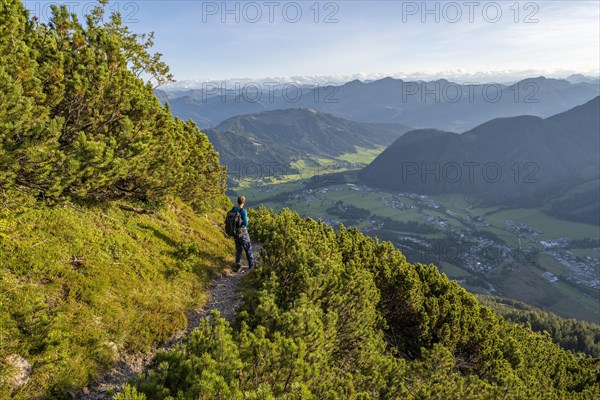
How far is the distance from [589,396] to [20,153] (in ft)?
121

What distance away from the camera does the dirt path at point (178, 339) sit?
327 inches

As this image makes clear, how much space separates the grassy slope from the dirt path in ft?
0.94

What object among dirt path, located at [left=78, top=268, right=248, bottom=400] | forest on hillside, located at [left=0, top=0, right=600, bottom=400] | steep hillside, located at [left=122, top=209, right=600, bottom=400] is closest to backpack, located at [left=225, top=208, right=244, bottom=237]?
steep hillside, located at [left=122, top=209, right=600, bottom=400]

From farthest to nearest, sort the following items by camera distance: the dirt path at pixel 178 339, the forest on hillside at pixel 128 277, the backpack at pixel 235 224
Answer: the backpack at pixel 235 224, the dirt path at pixel 178 339, the forest on hillside at pixel 128 277

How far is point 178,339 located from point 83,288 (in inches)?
136

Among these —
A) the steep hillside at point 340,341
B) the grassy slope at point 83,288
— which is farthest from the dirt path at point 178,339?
the steep hillside at point 340,341

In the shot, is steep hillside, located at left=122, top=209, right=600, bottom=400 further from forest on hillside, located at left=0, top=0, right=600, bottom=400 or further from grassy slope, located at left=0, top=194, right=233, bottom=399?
grassy slope, located at left=0, top=194, right=233, bottom=399

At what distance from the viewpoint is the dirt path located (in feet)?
27.2

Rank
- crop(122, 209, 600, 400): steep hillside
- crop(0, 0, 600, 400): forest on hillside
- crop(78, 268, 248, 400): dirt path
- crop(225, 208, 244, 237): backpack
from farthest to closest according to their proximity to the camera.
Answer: crop(225, 208, 244, 237): backpack < crop(78, 268, 248, 400): dirt path < crop(0, 0, 600, 400): forest on hillside < crop(122, 209, 600, 400): steep hillside

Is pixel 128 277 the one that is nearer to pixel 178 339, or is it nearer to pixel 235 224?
pixel 178 339

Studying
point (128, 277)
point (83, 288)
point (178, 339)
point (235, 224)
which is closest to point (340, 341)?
point (178, 339)

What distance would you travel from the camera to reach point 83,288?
10.5 metres

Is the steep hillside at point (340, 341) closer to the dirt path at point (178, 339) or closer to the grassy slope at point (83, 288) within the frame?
the dirt path at point (178, 339)

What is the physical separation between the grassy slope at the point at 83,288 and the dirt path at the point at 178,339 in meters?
0.29
